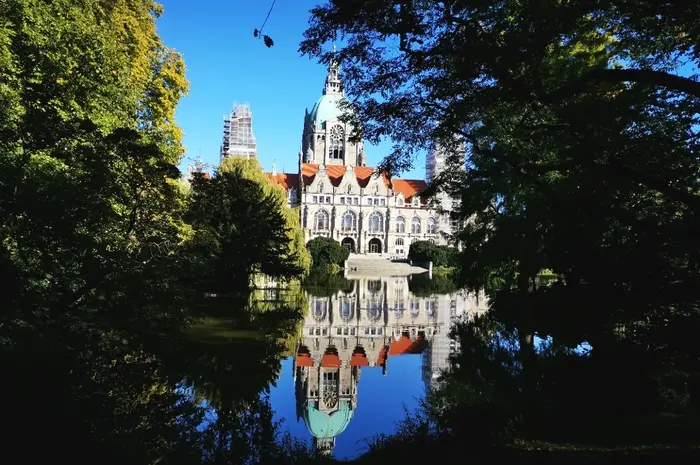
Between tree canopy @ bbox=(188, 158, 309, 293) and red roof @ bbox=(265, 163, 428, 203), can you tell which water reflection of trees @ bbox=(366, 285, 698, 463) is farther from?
red roof @ bbox=(265, 163, 428, 203)

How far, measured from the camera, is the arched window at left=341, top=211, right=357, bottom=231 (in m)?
73.0

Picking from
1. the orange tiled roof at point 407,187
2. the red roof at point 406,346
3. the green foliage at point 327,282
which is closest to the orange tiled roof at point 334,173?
the orange tiled roof at point 407,187

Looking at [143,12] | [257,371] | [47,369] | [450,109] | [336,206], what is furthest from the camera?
[336,206]

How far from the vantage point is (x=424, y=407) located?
848 cm

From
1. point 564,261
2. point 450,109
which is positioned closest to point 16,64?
point 450,109

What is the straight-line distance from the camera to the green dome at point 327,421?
Result: 7933 mm

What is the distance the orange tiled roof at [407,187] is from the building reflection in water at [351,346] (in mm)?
51381

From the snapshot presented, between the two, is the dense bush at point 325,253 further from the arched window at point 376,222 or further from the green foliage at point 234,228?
the green foliage at point 234,228

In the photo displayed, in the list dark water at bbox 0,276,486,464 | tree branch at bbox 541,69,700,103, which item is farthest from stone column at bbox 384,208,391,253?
tree branch at bbox 541,69,700,103

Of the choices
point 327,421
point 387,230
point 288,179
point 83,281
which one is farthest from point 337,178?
point 327,421

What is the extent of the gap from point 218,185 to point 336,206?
52.7 meters

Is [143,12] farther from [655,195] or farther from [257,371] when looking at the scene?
[655,195]

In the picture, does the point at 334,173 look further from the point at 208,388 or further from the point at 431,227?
the point at 208,388

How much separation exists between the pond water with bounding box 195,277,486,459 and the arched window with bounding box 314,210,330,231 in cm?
5067
